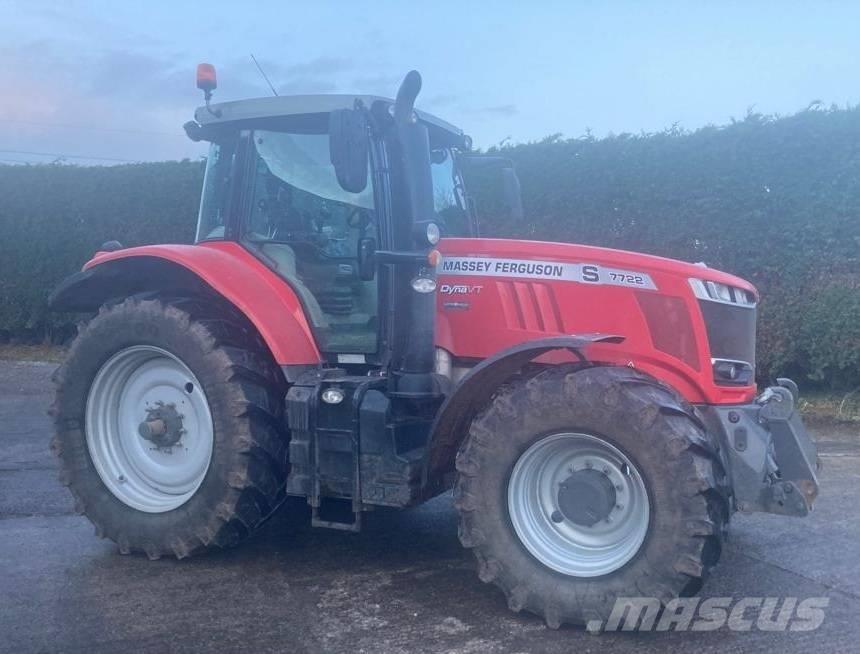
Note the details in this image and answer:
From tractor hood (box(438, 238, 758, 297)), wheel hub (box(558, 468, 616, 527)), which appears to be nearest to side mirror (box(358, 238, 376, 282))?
tractor hood (box(438, 238, 758, 297))

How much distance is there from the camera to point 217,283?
5.04m

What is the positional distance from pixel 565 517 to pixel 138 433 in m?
2.56

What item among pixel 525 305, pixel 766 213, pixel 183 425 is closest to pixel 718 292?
pixel 525 305

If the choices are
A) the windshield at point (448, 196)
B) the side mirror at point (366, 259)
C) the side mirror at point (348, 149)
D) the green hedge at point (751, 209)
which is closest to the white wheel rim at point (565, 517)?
the side mirror at point (366, 259)

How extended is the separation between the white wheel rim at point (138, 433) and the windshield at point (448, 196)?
1.73 m

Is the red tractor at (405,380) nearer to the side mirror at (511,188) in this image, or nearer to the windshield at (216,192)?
the windshield at (216,192)

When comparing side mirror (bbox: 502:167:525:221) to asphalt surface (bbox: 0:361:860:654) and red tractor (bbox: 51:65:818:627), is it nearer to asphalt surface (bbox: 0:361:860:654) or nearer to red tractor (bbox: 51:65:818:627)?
red tractor (bbox: 51:65:818:627)

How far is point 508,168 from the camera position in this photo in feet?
20.8

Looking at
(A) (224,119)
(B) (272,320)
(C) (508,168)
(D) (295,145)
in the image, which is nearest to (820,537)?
(C) (508,168)

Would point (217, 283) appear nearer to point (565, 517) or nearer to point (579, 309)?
point (579, 309)

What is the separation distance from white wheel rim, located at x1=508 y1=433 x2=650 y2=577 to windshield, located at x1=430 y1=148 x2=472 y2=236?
1.72 metres

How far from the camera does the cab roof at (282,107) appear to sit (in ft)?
16.7

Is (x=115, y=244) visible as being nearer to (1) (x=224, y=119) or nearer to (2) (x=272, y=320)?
(1) (x=224, y=119)

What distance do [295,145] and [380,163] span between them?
0.59 meters
